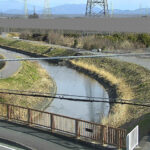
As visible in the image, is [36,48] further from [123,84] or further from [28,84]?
[123,84]

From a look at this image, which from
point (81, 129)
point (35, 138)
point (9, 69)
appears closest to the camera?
point (81, 129)

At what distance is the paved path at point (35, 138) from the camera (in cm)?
744

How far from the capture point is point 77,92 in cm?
1731

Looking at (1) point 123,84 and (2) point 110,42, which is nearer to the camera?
(1) point 123,84

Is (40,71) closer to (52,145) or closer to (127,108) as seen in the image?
(127,108)

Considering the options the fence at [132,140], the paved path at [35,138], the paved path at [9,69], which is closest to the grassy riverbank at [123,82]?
the fence at [132,140]

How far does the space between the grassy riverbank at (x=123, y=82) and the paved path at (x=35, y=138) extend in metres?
1.92

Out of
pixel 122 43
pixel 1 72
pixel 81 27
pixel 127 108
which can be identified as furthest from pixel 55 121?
pixel 122 43

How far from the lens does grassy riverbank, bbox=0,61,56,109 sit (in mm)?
13844

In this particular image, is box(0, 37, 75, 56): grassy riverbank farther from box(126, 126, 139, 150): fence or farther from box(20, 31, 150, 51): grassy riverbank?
box(126, 126, 139, 150): fence

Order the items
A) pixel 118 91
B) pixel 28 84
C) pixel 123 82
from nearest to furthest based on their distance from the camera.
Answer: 1. pixel 118 91
2. pixel 28 84
3. pixel 123 82

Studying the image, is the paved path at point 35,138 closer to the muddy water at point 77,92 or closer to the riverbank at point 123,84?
the riverbank at point 123,84

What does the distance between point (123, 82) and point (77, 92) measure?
234cm

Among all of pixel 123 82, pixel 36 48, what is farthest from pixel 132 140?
pixel 36 48
